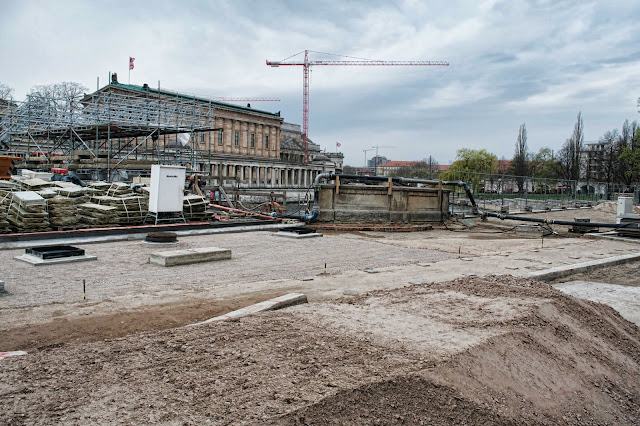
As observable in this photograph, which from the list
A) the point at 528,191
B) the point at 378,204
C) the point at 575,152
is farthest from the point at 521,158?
the point at 378,204

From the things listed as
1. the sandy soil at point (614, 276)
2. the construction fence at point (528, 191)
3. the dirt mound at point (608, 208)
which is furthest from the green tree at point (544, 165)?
the sandy soil at point (614, 276)

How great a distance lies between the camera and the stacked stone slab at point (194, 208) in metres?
18.7

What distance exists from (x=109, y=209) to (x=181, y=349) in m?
12.5

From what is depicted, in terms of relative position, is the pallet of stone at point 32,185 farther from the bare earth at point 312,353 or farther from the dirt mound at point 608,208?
the dirt mound at point 608,208

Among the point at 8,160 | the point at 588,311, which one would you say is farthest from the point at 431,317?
the point at 8,160

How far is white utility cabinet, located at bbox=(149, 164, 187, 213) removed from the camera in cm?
1659

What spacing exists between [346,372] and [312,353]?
59cm

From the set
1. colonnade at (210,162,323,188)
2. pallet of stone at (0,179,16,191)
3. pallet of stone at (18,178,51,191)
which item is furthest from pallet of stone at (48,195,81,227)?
colonnade at (210,162,323,188)

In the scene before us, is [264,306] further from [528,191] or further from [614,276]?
[528,191]

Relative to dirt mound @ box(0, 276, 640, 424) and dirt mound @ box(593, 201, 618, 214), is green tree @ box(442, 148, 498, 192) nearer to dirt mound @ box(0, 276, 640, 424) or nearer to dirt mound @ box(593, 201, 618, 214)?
dirt mound @ box(593, 201, 618, 214)

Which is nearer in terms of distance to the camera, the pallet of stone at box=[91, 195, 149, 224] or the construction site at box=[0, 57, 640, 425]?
the construction site at box=[0, 57, 640, 425]

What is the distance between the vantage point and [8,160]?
23719 mm

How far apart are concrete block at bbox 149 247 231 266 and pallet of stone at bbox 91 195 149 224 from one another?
5.91 meters

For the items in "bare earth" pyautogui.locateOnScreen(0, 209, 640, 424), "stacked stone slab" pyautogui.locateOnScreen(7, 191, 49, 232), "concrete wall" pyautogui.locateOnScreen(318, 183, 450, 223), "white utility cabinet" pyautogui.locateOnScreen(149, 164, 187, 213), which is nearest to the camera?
"bare earth" pyautogui.locateOnScreen(0, 209, 640, 424)
